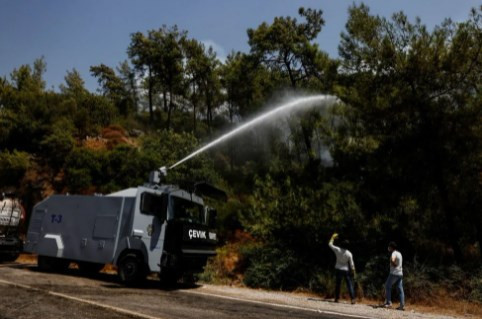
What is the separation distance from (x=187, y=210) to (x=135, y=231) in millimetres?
1598

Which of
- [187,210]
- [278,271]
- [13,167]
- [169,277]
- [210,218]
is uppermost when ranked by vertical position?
[13,167]

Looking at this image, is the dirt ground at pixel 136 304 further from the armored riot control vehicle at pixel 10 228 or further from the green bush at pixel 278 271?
the armored riot control vehicle at pixel 10 228

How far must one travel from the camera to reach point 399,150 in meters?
13.2

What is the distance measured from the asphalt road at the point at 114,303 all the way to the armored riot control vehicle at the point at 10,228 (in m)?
5.39

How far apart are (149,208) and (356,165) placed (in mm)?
7760

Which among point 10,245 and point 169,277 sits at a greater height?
point 10,245

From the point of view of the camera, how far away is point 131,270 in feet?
37.3

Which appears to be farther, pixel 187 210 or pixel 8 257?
pixel 8 257

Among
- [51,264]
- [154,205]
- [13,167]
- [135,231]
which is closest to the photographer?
[154,205]

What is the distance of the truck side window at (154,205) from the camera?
11212 millimetres

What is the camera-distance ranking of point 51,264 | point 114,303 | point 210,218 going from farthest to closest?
point 51,264 < point 210,218 < point 114,303

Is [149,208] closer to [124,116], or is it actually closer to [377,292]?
[377,292]

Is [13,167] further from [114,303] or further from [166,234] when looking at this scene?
[114,303]

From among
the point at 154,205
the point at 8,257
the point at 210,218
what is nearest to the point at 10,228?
the point at 8,257
